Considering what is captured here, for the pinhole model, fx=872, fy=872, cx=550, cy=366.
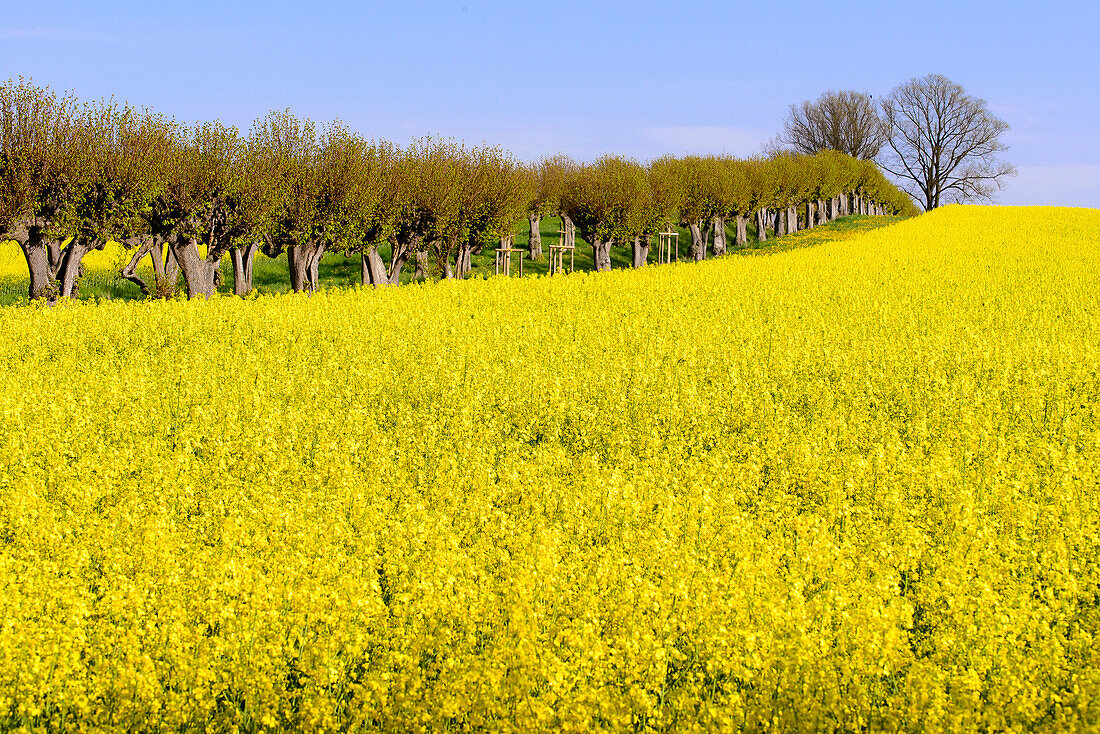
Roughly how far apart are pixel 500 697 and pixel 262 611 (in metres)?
1.69

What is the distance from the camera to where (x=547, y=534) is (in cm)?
628

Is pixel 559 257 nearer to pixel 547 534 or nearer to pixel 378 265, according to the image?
pixel 378 265

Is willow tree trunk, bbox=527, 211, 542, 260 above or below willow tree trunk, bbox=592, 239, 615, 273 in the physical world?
above

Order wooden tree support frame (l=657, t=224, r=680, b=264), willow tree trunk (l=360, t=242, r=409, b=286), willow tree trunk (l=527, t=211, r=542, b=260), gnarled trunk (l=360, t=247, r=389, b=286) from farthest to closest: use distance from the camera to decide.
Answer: willow tree trunk (l=527, t=211, r=542, b=260), wooden tree support frame (l=657, t=224, r=680, b=264), willow tree trunk (l=360, t=242, r=409, b=286), gnarled trunk (l=360, t=247, r=389, b=286)

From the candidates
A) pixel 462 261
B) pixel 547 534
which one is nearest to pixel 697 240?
pixel 462 261

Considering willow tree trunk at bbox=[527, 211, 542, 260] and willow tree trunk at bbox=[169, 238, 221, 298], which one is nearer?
willow tree trunk at bbox=[169, 238, 221, 298]

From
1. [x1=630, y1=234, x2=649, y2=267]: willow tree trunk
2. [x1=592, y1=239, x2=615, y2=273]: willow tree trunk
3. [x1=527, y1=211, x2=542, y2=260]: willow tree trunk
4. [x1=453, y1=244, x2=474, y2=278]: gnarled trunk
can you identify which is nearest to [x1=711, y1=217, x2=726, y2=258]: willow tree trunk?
[x1=630, y1=234, x2=649, y2=267]: willow tree trunk

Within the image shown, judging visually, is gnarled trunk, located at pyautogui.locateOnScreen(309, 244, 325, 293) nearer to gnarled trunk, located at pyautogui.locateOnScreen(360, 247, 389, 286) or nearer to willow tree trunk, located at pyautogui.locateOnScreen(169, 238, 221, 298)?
gnarled trunk, located at pyautogui.locateOnScreen(360, 247, 389, 286)

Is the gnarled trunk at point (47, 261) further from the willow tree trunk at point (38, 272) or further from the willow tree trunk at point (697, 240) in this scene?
the willow tree trunk at point (697, 240)

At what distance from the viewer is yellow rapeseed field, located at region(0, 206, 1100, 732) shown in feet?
15.2

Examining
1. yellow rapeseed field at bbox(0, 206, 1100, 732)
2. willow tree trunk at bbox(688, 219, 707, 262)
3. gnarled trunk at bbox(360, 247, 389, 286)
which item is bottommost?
yellow rapeseed field at bbox(0, 206, 1100, 732)

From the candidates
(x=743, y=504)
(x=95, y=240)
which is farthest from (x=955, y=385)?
(x=95, y=240)

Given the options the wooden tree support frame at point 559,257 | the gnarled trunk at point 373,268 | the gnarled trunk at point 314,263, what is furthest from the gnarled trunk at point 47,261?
the wooden tree support frame at point 559,257

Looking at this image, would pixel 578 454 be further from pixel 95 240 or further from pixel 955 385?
pixel 95 240
